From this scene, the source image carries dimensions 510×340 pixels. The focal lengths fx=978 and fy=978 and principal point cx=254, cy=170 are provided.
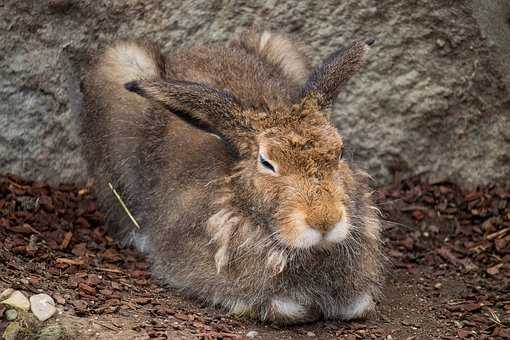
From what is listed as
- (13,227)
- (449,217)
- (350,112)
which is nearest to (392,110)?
(350,112)

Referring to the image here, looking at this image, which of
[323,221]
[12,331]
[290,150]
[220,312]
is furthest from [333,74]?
[12,331]

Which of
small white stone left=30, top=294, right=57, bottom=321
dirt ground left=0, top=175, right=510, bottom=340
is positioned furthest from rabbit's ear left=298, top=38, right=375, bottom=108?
small white stone left=30, top=294, right=57, bottom=321

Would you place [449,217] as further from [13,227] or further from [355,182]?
[13,227]

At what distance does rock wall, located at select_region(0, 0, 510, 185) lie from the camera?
8.24 m

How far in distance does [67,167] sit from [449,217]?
132 inches

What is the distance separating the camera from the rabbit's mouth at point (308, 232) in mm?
5918

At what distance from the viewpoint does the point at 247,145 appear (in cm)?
650

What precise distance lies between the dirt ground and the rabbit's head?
83cm

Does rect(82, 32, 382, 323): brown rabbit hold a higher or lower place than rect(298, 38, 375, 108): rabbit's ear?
lower

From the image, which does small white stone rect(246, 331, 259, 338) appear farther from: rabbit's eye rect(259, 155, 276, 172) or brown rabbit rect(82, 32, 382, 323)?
rabbit's eye rect(259, 155, 276, 172)

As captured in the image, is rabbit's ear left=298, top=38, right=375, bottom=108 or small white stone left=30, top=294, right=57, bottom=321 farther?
rabbit's ear left=298, top=38, right=375, bottom=108

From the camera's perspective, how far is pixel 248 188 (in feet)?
21.1

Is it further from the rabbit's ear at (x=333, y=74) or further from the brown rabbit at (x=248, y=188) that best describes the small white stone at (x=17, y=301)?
the rabbit's ear at (x=333, y=74)

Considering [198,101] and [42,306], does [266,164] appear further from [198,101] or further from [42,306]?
[42,306]
